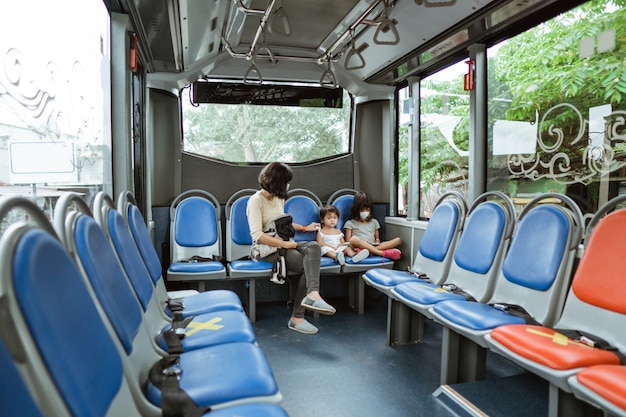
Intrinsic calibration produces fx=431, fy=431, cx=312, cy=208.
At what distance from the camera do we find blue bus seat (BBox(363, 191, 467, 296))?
10.8 feet

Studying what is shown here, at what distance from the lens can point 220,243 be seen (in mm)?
4484

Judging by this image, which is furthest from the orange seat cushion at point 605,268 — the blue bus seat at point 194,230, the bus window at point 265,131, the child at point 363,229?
the bus window at point 265,131

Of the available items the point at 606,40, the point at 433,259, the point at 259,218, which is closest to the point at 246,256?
the point at 259,218

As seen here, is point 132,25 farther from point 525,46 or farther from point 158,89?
point 525,46

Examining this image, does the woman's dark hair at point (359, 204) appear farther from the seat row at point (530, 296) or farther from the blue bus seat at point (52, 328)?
the blue bus seat at point (52, 328)

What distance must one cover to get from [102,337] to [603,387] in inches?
65.4

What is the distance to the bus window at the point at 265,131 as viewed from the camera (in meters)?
4.95

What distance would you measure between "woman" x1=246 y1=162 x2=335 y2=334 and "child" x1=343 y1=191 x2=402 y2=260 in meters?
0.81

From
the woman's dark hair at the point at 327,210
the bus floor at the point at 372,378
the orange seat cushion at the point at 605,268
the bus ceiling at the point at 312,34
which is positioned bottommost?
the bus floor at the point at 372,378

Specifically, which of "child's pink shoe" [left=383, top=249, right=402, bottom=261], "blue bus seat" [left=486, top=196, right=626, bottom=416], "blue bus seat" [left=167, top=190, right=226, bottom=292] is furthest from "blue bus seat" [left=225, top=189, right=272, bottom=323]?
"blue bus seat" [left=486, top=196, right=626, bottom=416]

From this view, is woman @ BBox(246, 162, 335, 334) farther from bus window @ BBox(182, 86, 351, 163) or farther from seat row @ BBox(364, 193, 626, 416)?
bus window @ BBox(182, 86, 351, 163)

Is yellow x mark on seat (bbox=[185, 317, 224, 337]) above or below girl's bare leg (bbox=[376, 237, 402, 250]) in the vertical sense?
below

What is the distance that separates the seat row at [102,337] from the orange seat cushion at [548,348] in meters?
1.15

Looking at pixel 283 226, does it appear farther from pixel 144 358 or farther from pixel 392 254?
pixel 144 358
